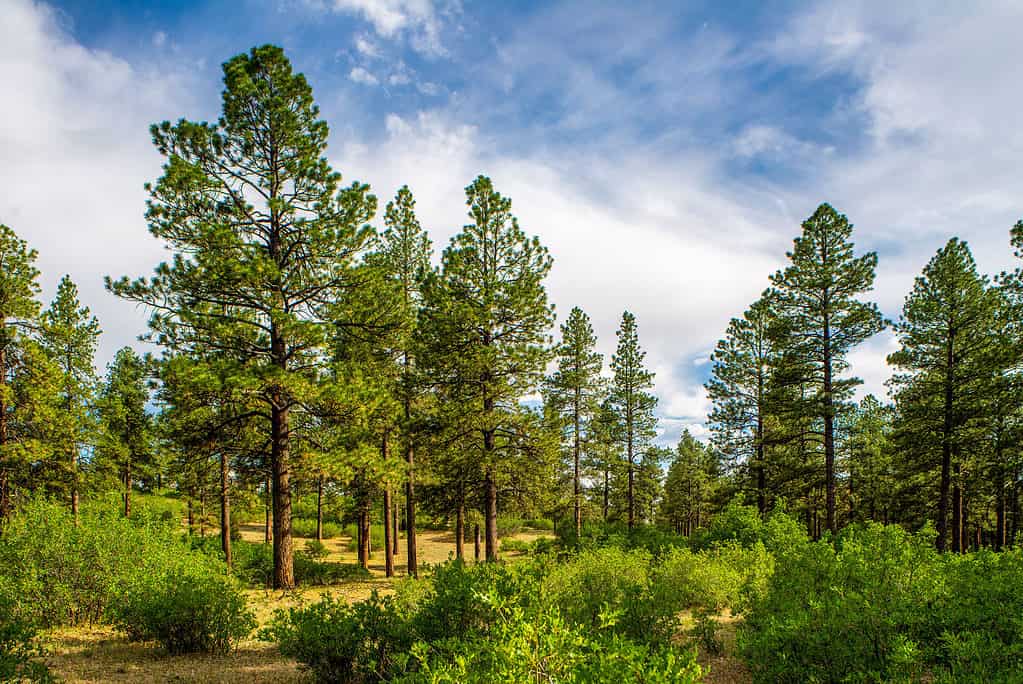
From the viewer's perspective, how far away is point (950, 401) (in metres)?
18.0

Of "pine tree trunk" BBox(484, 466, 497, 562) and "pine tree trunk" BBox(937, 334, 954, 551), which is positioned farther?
"pine tree trunk" BBox(937, 334, 954, 551)

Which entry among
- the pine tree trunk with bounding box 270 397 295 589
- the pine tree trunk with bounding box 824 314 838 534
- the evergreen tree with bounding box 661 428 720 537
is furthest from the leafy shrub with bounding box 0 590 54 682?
the evergreen tree with bounding box 661 428 720 537

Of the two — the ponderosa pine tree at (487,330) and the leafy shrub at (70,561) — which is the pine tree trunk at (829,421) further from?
the leafy shrub at (70,561)

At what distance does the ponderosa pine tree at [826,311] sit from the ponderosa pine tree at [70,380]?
86.8 feet

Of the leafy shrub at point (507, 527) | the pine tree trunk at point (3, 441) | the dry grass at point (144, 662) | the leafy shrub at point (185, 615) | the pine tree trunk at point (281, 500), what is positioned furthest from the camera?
the leafy shrub at point (507, 527)

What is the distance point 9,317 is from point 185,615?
49.0 ft

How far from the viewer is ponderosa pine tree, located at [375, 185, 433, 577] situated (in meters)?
17.7

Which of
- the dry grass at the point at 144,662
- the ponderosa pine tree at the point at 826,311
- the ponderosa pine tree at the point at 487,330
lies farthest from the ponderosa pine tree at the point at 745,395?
the dry grass at the point at 144,662

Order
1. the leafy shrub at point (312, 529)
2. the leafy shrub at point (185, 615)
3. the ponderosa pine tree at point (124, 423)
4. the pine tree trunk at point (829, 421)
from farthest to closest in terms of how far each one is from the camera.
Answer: the leafy shrub at point (312, 529) < the ponderosa pine tree at point (124, 423) < the pine tree trunk at point (829, 421) < the leafy shrub at point (185, 615)

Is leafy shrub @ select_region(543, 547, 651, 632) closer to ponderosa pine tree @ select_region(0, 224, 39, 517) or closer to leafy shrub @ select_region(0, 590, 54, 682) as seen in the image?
leafy shrub @ select_region(0, 590, 54, 682)

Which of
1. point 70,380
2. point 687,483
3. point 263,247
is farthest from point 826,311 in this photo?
point 687,483

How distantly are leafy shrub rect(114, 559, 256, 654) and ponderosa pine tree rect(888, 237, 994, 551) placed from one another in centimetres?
2185

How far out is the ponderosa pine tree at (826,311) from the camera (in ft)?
64.9

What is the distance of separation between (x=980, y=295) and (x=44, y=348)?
3245 cm
